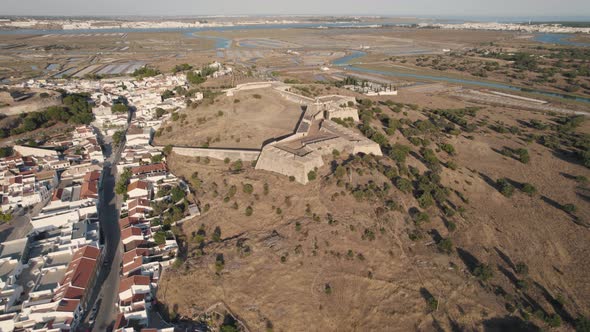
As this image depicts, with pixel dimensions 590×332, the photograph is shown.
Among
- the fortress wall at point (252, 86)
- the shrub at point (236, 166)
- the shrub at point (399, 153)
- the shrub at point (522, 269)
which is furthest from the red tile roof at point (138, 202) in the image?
the shrub at point (522, 269)

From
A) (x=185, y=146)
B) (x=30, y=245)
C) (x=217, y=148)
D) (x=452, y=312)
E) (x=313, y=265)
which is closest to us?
(x=452, y=312)

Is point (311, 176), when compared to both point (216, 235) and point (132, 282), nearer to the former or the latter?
point (216, 235)

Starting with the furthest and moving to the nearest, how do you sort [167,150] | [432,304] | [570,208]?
1. [167,150]
2. [570,208]
3. [432,304]

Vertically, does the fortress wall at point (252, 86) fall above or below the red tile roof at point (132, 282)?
above

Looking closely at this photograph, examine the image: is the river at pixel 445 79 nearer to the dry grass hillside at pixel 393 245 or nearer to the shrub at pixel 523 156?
the shrub at pixel 523 156

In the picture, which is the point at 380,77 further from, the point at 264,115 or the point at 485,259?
the point at 485,259

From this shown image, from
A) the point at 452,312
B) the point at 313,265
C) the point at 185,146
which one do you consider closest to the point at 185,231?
the point at 313,265

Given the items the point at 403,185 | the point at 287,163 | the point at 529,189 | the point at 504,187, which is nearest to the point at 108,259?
the point at 287,163
